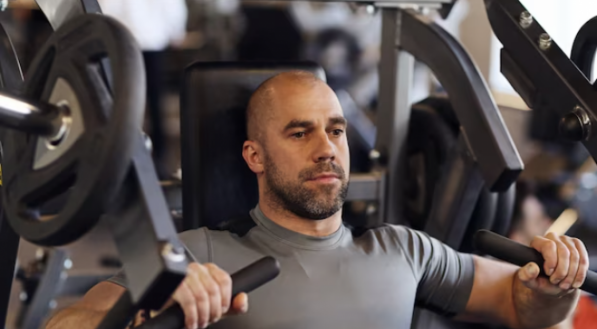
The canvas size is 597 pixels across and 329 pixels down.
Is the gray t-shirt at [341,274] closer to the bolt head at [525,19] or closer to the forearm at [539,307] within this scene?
the forearm at [539,307]

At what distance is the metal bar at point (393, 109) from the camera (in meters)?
2.26

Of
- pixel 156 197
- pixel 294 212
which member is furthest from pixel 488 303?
pixel 156 197

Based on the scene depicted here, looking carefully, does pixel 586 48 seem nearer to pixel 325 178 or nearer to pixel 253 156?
pixel 325 178

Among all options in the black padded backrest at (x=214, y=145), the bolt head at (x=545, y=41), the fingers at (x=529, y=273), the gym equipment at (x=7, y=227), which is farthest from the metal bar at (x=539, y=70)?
the gym equipment at (x=7, y=227)

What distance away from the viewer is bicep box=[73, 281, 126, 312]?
135cm

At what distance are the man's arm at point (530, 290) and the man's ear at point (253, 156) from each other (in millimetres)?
566

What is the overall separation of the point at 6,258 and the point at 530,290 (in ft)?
3.83

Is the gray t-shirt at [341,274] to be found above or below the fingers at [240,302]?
below

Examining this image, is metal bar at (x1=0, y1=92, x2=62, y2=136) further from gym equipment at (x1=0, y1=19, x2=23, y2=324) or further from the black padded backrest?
the black padded backrest

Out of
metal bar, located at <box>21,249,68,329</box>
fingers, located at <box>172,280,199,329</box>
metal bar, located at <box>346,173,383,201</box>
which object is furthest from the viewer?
metal bar, located at <box>21,249,68,329</box>

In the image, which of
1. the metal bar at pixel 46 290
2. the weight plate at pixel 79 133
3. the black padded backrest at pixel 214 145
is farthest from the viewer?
the metal bar at pixel 46 290

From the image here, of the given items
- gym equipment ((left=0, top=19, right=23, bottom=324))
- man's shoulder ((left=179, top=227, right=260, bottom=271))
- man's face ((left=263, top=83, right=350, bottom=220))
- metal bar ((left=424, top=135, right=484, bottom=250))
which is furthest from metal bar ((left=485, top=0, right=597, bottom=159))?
gym equipment ((left=0, top=19, right=23, bottom=324))

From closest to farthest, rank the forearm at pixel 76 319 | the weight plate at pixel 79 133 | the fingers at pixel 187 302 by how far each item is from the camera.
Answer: the weight plate at pixel 79 133 < the fingers at pixel 187 302 < the forearm at pixel 76 319

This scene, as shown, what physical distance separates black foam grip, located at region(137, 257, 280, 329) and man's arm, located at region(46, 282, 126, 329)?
10.5 inches
